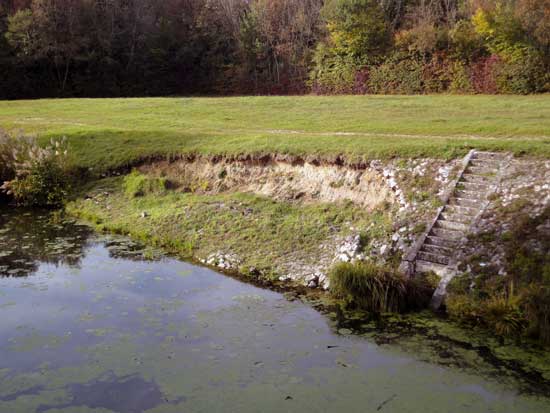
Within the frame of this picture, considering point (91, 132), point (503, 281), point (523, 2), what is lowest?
point (503, 281)

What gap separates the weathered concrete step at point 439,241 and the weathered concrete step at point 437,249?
11 centimetres

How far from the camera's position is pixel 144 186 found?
22.2 m

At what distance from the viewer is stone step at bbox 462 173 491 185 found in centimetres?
1641

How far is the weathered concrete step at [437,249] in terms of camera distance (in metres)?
14.5

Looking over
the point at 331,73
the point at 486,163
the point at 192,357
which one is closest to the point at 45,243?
the point at 192,357

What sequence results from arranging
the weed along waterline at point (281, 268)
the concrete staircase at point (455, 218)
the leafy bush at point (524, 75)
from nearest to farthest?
the weed along waterline at point (281, 268)
the concrete staircase at point (455, 218)
the leafy bush at point (524, 75)

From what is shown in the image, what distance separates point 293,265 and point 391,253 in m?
2.51

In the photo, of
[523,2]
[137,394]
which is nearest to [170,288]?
[137,394]

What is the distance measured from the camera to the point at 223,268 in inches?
647

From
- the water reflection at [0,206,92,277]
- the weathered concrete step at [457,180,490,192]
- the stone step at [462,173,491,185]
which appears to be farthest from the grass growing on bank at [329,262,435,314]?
the water reflection at [0,206,92,277]

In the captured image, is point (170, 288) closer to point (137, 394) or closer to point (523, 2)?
point (137, 394)

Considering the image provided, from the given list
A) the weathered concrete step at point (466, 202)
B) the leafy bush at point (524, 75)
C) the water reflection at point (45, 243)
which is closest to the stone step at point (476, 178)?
the weathered concrete step at point (466, 202)

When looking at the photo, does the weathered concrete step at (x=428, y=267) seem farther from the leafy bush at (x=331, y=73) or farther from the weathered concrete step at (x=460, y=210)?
the leafy bush at (x=331, y=73)

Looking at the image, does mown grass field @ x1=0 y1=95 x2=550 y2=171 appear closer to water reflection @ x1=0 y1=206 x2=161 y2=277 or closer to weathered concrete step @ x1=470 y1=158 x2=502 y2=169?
weathered concrete step @ x1=470 y1=158 x2=502 y2=169
